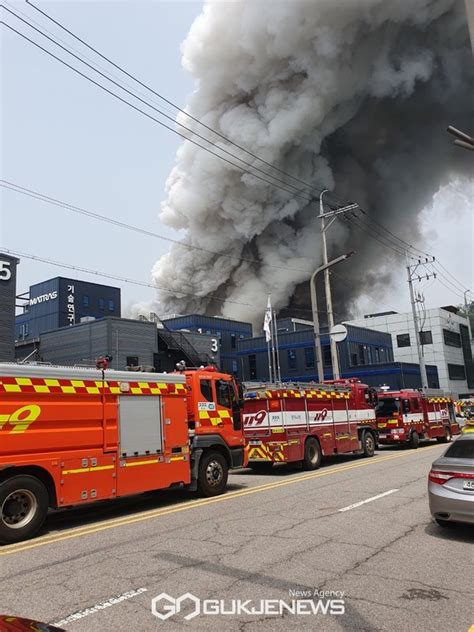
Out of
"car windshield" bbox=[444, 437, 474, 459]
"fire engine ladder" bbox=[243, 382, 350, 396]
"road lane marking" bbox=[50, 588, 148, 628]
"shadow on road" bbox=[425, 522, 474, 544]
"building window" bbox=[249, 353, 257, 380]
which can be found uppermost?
"building window" bbox=[249, 353, 257, 380]

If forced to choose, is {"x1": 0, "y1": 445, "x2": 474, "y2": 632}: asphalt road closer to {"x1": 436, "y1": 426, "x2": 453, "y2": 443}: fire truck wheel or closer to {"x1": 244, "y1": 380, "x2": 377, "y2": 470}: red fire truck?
{"x1": 244, "y1": 380, "x2": 377, "y2": 470}: red fire truck

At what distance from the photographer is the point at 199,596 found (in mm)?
4809

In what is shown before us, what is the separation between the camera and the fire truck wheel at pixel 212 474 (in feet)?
34.4

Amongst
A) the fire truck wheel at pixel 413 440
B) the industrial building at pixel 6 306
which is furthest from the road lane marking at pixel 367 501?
the industrial building at pixel 6 306

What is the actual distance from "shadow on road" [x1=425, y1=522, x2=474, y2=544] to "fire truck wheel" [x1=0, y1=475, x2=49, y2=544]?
547 centimetres

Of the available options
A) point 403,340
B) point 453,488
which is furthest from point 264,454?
point 403,340

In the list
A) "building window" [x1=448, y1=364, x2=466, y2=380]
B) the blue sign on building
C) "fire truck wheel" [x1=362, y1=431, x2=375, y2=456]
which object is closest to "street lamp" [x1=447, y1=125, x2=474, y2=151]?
"fire truck wheel" [x1=362, y1=431, x2=375, y2=456]

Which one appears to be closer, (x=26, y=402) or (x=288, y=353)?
(x=26, y=402)

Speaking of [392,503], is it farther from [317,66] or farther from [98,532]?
[317,66]

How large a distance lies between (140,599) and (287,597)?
1.35m

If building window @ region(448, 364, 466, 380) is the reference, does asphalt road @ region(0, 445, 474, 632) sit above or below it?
below

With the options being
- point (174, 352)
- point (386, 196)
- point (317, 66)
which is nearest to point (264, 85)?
point (317, 66)

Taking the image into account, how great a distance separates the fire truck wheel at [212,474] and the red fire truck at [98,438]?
2 centimetres

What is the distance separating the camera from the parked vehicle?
6.43 m
